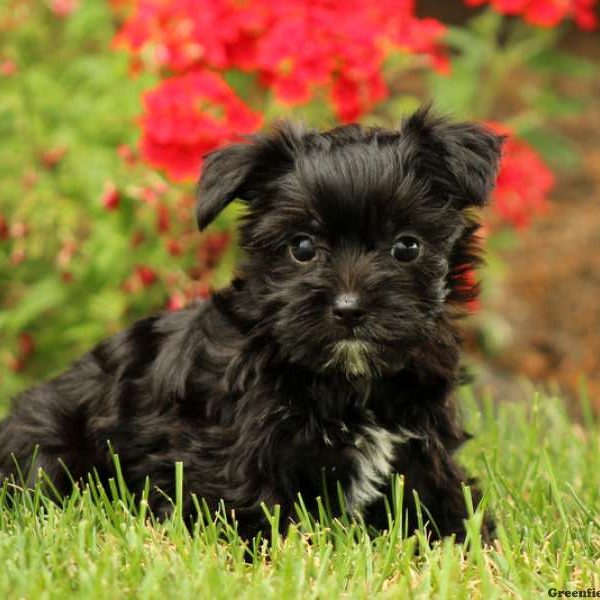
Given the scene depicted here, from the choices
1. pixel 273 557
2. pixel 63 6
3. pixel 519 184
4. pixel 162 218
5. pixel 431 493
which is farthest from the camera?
pixel 63 6

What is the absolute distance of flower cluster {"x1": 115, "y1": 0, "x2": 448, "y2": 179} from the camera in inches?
241

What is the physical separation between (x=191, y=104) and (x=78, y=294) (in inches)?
56.3

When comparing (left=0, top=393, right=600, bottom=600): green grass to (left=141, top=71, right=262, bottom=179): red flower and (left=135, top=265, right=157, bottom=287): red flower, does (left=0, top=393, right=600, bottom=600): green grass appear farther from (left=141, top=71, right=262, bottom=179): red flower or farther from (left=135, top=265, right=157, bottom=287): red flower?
(left=141, top=71, right=262, bottom=179): red flower

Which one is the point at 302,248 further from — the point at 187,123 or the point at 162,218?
the point at 162,218

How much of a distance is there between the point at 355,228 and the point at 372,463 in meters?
0.80

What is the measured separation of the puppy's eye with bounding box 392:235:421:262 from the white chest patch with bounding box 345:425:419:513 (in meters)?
0.58

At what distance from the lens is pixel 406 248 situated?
3.88m

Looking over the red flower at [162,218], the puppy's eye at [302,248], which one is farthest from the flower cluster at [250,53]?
the puppy's eye at [302,248]

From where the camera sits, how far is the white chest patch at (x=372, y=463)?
397 centimetres

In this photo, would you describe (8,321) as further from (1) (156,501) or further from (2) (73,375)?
(1) (156,501)

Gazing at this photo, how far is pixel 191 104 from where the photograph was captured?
6043 mm

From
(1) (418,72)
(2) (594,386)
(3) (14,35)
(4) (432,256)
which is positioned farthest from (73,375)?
(1) (418,72)

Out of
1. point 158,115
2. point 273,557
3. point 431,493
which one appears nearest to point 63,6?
point 158,115

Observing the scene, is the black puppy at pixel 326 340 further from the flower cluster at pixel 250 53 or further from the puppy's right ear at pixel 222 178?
the flower cluster at pixel 250 53
